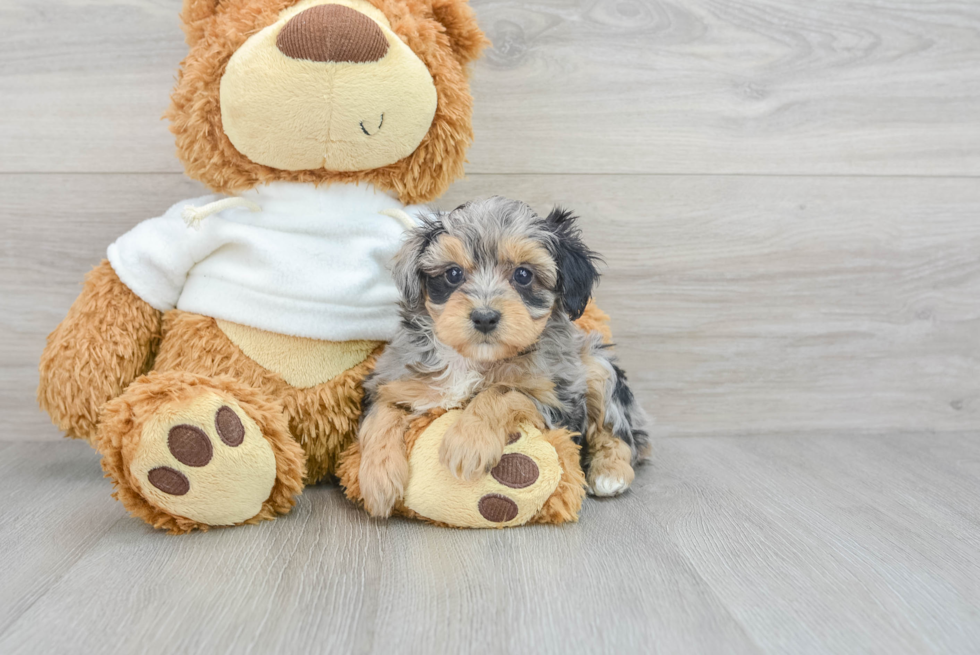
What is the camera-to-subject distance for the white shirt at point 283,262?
5.45ft

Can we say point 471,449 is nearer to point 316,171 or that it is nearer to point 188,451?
point 188,451

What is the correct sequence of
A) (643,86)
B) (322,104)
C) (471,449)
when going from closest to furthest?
(471,449), (322,104), (643,86)

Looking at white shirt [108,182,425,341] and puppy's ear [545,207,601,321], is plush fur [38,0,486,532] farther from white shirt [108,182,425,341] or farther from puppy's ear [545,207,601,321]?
puppy's ear [545,207,601,321]

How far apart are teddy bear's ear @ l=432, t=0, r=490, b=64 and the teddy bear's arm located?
947 millimetres

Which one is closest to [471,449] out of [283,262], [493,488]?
[493,488]

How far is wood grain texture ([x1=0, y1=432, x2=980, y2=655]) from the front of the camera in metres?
1.12

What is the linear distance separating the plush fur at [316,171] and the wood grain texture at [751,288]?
390 millimetres

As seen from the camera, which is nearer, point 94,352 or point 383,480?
point 383,480

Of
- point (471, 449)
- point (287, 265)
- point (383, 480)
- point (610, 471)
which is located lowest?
point (610, 471)

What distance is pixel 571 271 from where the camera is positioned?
1.52 meters

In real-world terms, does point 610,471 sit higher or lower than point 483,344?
lower

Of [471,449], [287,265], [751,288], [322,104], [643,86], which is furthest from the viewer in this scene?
[751,288]

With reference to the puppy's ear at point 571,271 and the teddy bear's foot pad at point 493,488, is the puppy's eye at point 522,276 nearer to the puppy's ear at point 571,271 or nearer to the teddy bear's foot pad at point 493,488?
the puppy's ear at point 571,271

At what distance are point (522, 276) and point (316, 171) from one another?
1.79 feet
